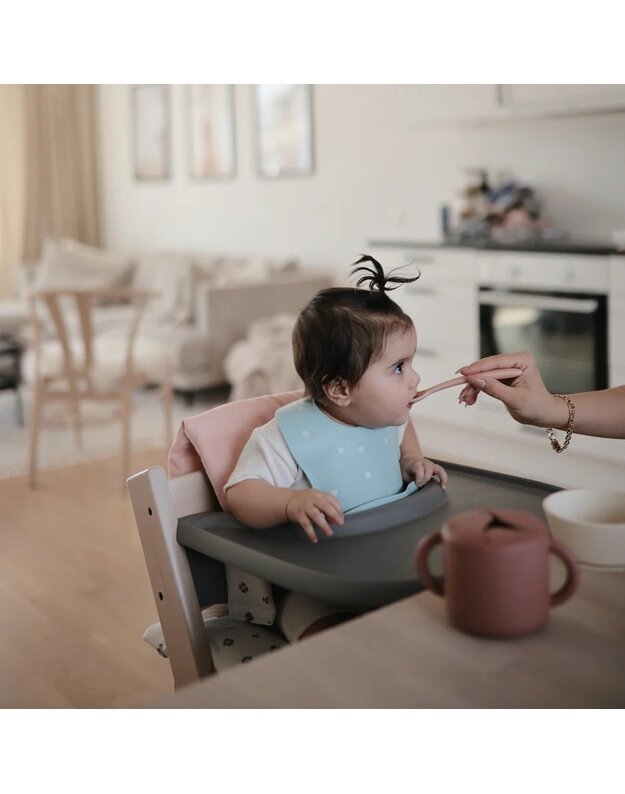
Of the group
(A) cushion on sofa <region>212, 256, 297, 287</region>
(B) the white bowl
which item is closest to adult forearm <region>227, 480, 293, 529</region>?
(B) the white bowl

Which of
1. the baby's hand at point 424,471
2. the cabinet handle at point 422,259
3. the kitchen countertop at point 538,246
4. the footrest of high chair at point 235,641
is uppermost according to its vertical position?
the kitchen countertop at point 538,246

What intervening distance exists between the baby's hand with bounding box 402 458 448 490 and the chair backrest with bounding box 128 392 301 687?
24 cm

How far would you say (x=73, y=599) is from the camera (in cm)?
282

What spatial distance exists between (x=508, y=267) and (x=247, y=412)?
9.47ft

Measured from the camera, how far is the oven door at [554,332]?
12.7 ft

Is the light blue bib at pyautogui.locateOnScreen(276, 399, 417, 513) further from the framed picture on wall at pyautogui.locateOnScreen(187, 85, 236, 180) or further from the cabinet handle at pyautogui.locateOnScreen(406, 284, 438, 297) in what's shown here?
the framed picture on wall at pyautogui.locateOnScreen(187, 85, 236, 180)

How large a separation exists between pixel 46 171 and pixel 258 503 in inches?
282

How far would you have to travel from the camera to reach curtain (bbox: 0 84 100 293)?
302 inches

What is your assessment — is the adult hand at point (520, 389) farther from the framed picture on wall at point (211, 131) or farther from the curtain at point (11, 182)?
the curtain at point (11, 182)

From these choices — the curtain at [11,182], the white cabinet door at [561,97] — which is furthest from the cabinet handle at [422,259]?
the curtain at [11,182]

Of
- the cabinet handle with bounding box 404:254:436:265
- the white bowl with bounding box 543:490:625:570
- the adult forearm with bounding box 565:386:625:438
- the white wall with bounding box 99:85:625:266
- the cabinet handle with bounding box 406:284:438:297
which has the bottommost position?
the white bowl with bounding box 543:490:625:570

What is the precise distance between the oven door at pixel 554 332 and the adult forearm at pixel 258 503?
2819 mm

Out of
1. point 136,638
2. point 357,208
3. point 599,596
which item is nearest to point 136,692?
point 136,638

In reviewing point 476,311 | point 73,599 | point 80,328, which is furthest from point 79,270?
point 73,599
